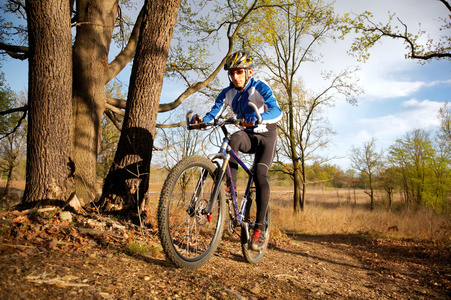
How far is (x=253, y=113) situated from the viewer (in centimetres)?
366

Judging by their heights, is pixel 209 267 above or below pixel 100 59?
below

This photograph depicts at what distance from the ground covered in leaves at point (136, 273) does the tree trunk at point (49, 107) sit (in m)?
0.54

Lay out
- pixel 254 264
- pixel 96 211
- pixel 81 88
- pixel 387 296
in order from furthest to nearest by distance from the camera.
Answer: pixel 81 88
pixel 96 211
pixel 254 264
pixel 387 296

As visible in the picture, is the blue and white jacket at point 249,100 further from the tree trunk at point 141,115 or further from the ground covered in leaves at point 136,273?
the ground covered in leaves at point 136,273

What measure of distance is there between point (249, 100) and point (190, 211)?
1641mm

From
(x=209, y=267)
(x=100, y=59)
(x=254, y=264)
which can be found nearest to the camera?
(x=209, y=267)

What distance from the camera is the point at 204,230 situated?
10.9ft

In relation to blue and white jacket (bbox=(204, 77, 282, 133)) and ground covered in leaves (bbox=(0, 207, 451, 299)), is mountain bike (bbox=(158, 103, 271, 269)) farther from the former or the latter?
blue and white jacket (bbox=(204, 77, 282, 133))

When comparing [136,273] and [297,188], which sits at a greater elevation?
[136,273]

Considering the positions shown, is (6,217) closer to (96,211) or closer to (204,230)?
(96,211)

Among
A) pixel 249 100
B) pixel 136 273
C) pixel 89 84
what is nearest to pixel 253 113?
pixel 249 100

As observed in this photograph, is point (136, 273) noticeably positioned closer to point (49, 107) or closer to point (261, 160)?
point (261, 160)

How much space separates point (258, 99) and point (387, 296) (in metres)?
2.88

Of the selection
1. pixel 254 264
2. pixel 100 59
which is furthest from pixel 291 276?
pixel 100 59
